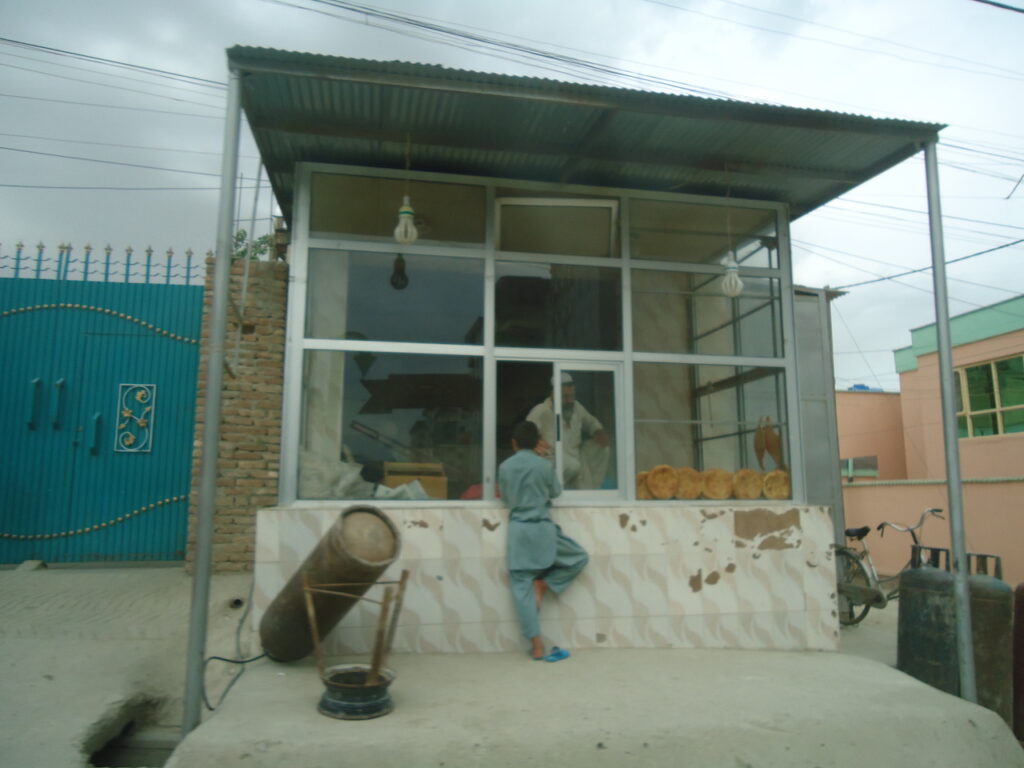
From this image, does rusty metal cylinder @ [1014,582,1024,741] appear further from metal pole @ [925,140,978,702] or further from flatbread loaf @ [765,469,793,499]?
flatbread loaf @ [765,469,793,499]

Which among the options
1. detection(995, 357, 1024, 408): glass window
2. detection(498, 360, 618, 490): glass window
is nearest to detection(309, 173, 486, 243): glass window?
detection(498, 360, 618, 490): glass window

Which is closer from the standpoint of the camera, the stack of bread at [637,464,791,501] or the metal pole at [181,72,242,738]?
the metal pole at [181,72,242,738]

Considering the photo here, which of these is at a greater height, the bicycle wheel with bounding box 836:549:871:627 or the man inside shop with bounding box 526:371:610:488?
the man inside shop with bounding box 526:371:610:488

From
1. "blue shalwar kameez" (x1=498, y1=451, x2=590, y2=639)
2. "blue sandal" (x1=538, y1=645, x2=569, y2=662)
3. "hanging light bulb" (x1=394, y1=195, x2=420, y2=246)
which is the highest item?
"hanging light bulb" (x1=394, y1=195, x2=420, y2=246)

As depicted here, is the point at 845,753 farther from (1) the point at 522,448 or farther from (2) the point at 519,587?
(1) the point at 522,448

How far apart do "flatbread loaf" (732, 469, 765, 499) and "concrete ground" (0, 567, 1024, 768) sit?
1.38 m

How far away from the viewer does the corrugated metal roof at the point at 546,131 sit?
4984 mm

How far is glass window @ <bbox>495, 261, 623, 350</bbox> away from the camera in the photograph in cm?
638

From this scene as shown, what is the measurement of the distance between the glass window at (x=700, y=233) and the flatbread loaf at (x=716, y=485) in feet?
6.83

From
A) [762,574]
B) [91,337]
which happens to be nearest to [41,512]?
[91,337]

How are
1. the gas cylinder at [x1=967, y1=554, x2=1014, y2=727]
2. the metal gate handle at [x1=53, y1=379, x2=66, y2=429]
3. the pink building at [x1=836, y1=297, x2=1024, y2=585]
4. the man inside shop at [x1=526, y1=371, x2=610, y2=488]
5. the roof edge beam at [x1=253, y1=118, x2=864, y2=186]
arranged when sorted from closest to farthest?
the gas cylinder at [x1=967, y1=554, x2=1014, y2=727], the roof edge beam at [x1=253, y1=118, x2=864, y2=186], the man inside shop at [x1=526, y1=371, x2=610, y2=488], the metal gate handle at [x1=53, y1=379, x2=66, y2=429], the pink building at [x1=836, y1=297, x2=1024, y2=585]

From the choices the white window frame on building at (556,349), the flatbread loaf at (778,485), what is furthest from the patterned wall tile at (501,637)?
the flatbread loaf at (778,485)

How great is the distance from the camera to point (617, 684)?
187 inches

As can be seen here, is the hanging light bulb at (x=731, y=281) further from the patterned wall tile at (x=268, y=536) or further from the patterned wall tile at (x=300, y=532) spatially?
the patterned wall tile at (x=268, y=536)
